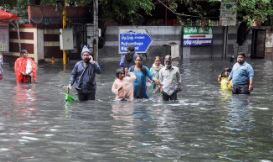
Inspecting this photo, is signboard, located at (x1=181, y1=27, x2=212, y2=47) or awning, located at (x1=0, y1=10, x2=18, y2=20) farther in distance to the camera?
signboard, located at (x1=181, y1=27, x2=212, y2=47)

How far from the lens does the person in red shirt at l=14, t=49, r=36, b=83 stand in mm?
18359

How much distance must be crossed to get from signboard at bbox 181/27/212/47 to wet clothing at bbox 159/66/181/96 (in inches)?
671

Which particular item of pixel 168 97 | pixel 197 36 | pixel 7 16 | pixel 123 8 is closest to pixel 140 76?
pixel 168 97

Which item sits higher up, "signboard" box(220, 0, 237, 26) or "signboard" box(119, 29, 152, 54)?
"signboard" box(220, 0, 237, 26)

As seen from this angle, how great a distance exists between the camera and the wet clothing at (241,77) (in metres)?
15.1

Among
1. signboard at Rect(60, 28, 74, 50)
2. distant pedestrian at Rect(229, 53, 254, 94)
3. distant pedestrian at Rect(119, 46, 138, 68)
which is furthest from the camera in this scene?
signboard at Rect(60, 28, 74, 50)

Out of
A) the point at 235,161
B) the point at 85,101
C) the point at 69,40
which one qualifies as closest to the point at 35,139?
the point at 235,161

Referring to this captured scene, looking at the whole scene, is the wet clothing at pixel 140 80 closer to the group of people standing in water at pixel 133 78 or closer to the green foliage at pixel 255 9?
the group of people standing in water at pixel 133 78

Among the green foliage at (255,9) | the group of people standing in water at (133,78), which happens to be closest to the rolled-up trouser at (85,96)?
the group of people standing in water at (133,78)

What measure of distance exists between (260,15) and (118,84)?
1646 centimetres

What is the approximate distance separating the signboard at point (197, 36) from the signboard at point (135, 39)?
2.86 metres

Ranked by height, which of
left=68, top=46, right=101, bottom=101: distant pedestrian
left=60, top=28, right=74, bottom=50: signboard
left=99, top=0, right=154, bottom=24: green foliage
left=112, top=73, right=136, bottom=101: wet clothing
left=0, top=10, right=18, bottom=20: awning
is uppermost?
left=99, top=0, right=154, bottom=24: green foliage

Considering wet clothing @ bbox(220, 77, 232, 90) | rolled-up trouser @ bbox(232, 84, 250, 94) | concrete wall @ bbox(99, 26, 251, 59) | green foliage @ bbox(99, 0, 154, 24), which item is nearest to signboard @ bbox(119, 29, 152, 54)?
concrete wall @ bbox(99, 26, 251, 59)

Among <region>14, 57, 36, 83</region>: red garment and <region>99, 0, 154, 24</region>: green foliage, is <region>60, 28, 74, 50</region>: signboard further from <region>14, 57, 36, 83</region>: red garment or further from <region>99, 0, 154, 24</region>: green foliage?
<region>14, 57, 36, 83</region>: red garment
